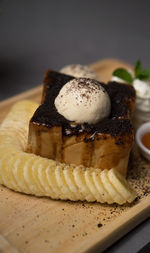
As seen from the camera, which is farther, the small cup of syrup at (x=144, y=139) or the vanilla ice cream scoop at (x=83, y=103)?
the small cup of syrup at (x=144, y=139)

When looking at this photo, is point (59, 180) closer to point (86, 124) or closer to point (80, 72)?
point (86, 124)

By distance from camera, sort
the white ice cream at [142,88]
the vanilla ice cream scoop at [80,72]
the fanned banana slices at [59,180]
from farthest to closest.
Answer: the vanilla ice cream scoop at [80,72]
the white ice cream at [142,88]
the fanned banana slices at [59,180]

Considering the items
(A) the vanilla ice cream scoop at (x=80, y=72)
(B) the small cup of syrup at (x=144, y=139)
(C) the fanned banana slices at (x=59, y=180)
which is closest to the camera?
(C) the fanned banana slices at (x=59, y=180)

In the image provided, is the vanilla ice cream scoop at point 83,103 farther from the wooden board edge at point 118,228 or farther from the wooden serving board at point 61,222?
the wooden board edge at point 118,228

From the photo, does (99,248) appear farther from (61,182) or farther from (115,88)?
(115,88)

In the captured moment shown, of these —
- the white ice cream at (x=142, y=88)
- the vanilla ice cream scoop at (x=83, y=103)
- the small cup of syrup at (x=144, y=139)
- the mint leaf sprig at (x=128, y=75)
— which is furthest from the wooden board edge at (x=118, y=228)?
the mint leaf sprig at (x=128, y=75)

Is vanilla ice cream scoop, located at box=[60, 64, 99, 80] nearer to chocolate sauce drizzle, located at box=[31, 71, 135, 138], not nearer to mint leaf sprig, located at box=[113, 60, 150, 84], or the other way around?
mint leaf sprig, located at box=[113, 60, 150, 84]

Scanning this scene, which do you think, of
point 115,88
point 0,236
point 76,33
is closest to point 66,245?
point 0,236
